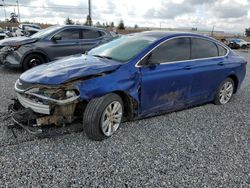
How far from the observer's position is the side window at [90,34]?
9133mm

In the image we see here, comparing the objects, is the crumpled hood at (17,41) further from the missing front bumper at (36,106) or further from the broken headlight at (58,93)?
the broken headlight at (58,93)

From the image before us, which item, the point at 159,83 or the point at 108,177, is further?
the point at 159,83

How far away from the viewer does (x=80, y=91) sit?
11.5 feet

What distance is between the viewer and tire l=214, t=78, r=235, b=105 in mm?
5693

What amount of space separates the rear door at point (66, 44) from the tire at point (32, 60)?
335 millimetres

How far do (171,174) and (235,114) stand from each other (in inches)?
114

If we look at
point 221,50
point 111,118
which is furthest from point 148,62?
point 221,50

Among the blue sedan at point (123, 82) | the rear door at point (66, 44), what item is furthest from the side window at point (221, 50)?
the rear door at point (66, 44)

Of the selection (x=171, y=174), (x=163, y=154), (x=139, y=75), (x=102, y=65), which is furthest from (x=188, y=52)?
(x=171, y=174)

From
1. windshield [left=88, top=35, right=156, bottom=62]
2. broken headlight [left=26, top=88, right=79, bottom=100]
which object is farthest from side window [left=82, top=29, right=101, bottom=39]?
broken headlight [left=26, top=88, right=79, bottom=100]

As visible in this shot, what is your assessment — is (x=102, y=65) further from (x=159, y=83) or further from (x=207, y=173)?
(x=207, y=173)

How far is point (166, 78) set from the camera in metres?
4.38

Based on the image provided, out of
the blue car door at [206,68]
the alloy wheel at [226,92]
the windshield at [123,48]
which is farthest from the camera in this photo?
the alloy wheel at [226,92]

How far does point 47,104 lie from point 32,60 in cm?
518
